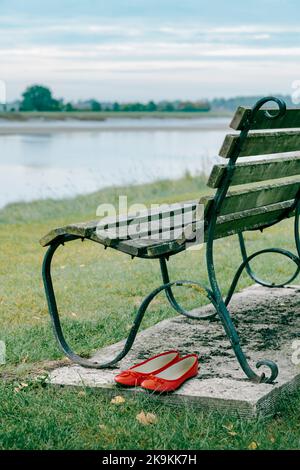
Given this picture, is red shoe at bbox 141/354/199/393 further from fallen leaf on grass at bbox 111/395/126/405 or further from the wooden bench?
the wooden bench

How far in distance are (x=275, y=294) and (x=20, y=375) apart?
226 cm

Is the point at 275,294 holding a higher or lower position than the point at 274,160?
lower

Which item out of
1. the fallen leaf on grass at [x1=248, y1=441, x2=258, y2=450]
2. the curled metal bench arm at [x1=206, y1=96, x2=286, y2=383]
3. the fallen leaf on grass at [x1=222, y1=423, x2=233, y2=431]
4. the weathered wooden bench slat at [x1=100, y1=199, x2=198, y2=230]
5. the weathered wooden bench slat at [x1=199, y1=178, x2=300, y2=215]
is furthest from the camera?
the weathered wooden bench slat at [x1=100, y1=199, x2=198, y2=230]

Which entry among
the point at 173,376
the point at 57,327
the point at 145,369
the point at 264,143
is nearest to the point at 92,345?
the point at 57,327

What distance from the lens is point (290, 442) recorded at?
3.46 metres

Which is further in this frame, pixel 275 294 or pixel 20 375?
pixel 275 294

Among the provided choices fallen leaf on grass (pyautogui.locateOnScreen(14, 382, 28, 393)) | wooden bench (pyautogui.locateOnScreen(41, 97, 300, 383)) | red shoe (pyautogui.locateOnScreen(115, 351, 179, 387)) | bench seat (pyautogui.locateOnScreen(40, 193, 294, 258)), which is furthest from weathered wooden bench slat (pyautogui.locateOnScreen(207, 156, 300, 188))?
fallen leaf on grass (pyautogui.locateOnScreen(14, 382, 28, 393))

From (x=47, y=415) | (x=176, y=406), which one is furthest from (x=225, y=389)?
(x=47, y=415)

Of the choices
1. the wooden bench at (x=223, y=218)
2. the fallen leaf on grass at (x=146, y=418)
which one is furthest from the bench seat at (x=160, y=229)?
the fallen leaf on grass at (x=146, y=418)

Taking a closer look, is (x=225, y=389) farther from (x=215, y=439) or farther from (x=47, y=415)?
(x=47, y=415)

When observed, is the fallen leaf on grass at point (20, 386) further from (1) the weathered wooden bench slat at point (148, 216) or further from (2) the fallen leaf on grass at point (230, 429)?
(2) the fallen leaf on grass at point (230, 429)

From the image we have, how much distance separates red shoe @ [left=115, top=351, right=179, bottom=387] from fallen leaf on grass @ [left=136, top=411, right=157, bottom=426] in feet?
0.89

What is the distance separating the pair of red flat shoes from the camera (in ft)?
12.8

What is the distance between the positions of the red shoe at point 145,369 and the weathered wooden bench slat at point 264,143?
41.4 inches
